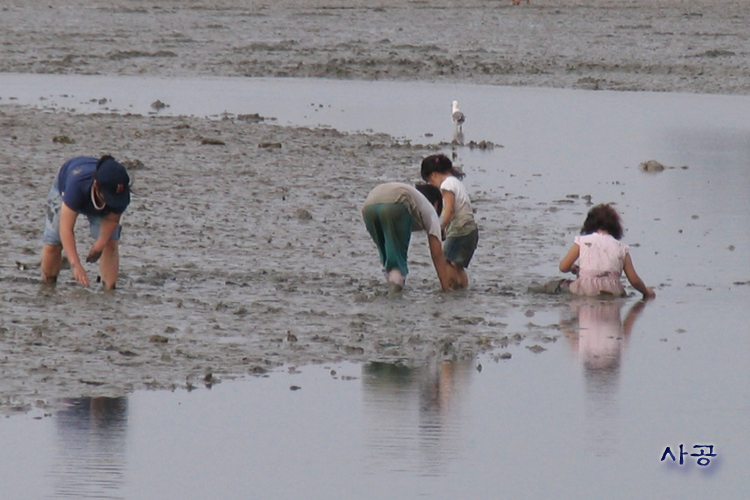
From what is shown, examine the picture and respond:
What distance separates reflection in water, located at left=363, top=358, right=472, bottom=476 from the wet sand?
31cm

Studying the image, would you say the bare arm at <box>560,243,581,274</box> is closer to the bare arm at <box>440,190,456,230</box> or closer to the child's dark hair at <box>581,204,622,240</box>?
the child's dark hair at <box>581,204,622,240</box>

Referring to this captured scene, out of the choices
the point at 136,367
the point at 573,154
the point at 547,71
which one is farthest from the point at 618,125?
the point at 136,367

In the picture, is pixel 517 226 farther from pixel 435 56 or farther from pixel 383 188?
pixel 435 56

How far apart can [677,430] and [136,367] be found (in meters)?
2.70

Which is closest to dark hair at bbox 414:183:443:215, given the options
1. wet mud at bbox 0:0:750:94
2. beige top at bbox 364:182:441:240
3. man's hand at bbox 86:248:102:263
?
beige top at bbox 364:182:441:240

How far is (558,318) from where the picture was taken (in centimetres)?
948

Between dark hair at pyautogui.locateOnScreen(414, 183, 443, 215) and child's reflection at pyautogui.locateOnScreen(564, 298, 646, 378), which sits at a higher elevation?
dark hair at pyautogui.locateOnScreen(414, 183, 443, 215)

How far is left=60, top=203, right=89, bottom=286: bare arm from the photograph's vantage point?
936cm

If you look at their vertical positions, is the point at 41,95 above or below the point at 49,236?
above

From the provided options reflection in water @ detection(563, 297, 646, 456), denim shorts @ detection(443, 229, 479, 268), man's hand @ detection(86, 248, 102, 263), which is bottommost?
reflection in water @ detection(563, 297, 646, 456)

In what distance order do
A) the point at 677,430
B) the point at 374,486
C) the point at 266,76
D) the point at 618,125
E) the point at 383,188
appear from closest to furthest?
the point at 374,486
the point at 677,430
the point at 383,188
the point at 618,125
the point at 266,76

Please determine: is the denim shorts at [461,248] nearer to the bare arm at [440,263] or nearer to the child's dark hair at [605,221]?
the bare arm at [440,263]

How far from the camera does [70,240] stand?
9.37 meters

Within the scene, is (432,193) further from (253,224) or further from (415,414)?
(415,414)
